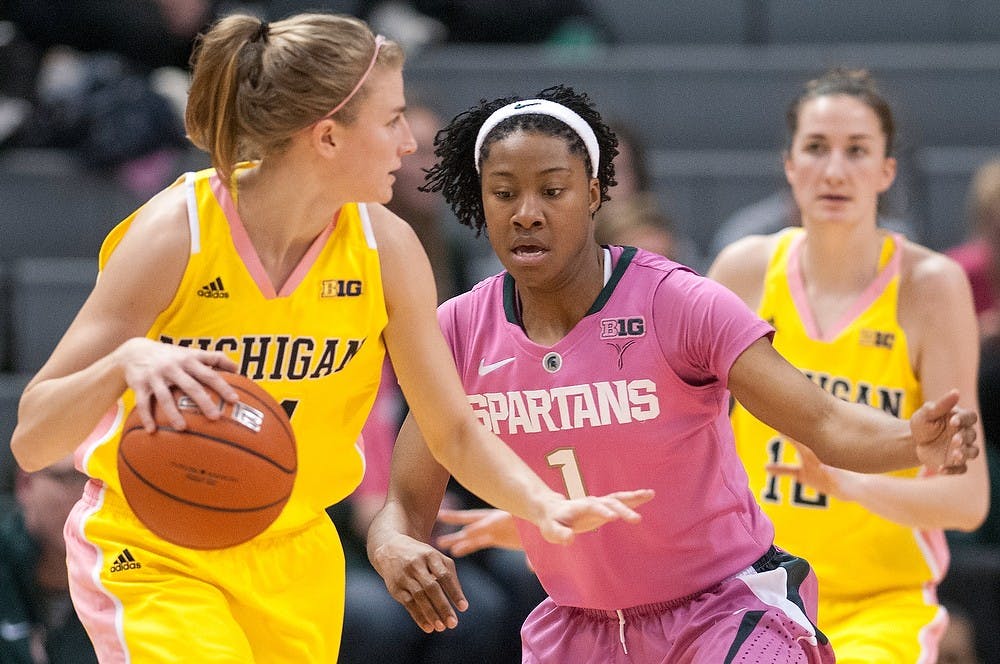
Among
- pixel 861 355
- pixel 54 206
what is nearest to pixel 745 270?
pixel 861 355

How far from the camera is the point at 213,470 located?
3.07m

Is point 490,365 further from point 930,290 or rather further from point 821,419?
point 930,290

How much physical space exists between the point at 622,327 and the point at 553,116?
0.52 metres

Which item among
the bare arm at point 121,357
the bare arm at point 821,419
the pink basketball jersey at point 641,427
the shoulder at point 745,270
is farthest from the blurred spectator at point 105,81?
the bare arm at point 821,419

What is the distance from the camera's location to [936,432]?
318 centimetres

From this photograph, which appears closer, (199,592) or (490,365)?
(199,592)

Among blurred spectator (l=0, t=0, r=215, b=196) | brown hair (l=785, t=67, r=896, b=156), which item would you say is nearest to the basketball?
brown hair (l=785, t=67, r=896, b=156)

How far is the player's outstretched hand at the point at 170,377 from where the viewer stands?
2928mm

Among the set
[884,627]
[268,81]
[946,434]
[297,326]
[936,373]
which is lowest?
[884,627]

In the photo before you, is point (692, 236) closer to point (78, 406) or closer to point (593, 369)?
point (593, 369)

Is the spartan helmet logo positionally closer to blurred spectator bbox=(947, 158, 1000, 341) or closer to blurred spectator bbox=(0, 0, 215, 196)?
blurred spectator bbox=(947, 158, 1000, 341)

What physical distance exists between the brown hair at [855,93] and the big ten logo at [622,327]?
1.57 metres

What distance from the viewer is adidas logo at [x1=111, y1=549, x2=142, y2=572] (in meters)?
3.37

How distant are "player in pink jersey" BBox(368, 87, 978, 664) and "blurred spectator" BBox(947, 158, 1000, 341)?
10.9 ft
